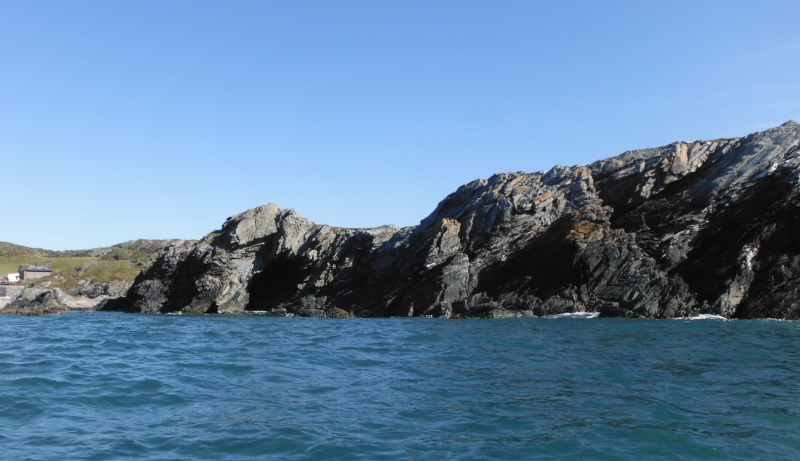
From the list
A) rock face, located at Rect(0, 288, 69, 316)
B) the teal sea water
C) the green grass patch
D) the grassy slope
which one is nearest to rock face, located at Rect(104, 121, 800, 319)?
rock face, located at Rect(0, 288, 69, 316)

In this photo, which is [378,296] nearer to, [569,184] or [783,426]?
[569,184]

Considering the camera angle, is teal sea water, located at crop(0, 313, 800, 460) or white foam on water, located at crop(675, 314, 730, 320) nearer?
teal sea water, located at crop(0, 313, 800, 460)

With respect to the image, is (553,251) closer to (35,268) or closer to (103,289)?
(103,289)

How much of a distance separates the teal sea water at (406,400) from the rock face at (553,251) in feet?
58.2

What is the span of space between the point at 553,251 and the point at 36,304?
51.6 m

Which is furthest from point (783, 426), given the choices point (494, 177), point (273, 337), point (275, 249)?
point (275, 249)

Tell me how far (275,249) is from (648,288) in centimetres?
3948

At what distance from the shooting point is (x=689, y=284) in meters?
41.1

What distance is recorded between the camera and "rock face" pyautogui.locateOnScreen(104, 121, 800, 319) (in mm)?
40281

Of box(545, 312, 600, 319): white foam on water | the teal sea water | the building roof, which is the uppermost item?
the building roof

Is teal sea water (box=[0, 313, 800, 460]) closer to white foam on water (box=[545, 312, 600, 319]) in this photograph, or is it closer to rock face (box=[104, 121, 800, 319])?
white foam on water (box=[545, 312, 600, 319])

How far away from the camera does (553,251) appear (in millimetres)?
47719

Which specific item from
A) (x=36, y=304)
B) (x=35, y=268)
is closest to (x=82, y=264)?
(x=35, y=268)

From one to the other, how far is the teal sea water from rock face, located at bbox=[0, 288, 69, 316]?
3411cm
